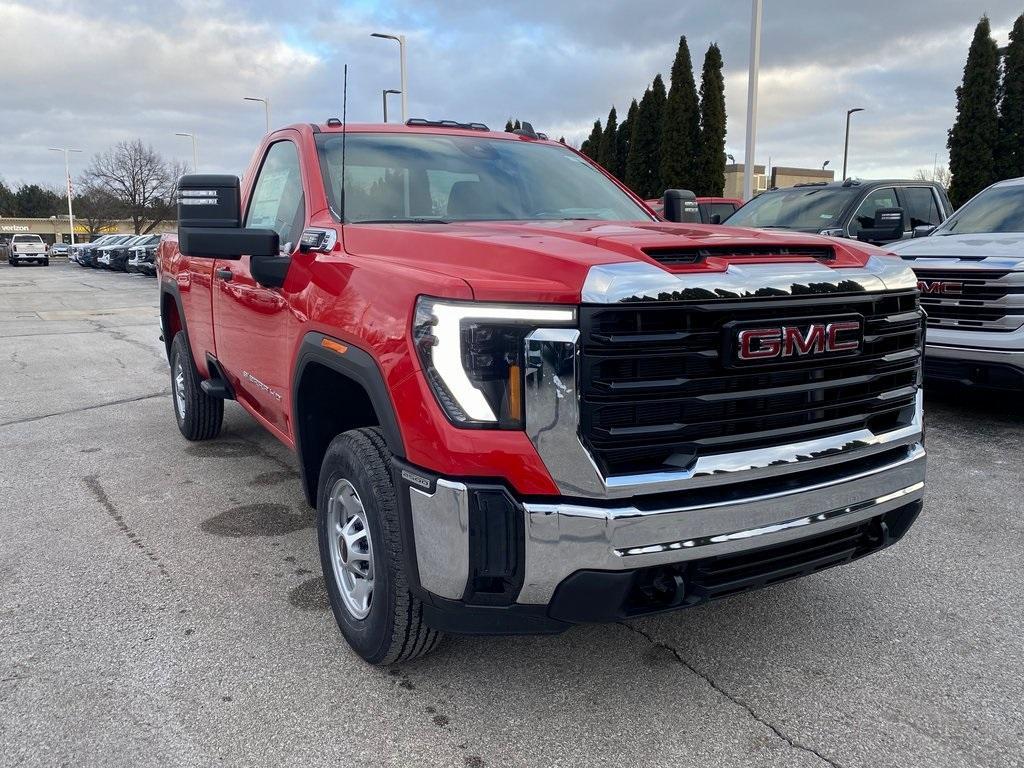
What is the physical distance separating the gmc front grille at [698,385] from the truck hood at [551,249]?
0.15m

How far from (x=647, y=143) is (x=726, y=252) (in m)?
33.0

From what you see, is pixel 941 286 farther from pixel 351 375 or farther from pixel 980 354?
pixel 351 375

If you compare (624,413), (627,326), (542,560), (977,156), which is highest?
(977,156)

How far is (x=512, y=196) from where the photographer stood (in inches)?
149

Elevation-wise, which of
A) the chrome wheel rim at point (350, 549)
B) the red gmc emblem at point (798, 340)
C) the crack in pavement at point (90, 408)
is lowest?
the crack in pavement at point (90, 408)

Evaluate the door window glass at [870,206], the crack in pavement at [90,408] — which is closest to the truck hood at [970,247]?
the door window glass at [870,206]

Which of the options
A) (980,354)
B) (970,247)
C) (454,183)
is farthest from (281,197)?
(970,247)

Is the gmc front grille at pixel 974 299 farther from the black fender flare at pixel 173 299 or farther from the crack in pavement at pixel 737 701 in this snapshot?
the black fender flare at pixel 173 299

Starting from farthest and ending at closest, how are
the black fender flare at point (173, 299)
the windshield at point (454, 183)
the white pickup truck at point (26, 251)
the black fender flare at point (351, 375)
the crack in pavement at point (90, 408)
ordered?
the white pickup truck at point (26, 251) → the crack in pavement at point (90, 408) → the black fender flare at point (173, 299) → the windshield at point (454, 183) → the black fender flare at point (351, 375)

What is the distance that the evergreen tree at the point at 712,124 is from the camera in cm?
2953

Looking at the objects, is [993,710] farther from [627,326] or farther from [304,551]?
[304,551]

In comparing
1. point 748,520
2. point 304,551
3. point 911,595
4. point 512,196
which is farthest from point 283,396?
point 911,595

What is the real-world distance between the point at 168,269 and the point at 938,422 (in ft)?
18.6

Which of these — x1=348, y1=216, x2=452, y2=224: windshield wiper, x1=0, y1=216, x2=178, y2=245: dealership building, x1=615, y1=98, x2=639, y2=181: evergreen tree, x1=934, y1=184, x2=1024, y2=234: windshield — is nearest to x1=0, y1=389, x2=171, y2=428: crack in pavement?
x1=348, y1=216, x2=452, y2=224: windshield wiper
